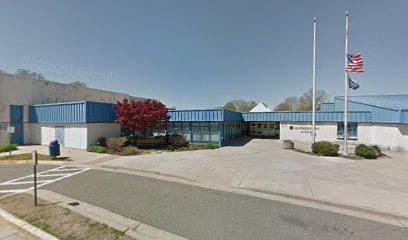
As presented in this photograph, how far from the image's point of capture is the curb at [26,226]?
374 centimetres

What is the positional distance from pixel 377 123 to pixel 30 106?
35211 mm

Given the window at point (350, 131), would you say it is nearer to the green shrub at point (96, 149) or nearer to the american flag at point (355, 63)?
the american flag at point (355, 63)

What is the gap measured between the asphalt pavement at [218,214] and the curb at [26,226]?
1455mm

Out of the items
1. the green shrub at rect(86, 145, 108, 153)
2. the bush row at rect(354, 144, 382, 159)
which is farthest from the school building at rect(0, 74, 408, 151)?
the bush row at rect(354, 144, 382, 159)

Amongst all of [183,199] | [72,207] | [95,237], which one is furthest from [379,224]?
[72,207]

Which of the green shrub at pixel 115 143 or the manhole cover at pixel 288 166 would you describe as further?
the green shrub at pixel 115 143

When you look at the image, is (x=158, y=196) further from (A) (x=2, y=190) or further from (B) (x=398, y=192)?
(B) (x=398, y=192)

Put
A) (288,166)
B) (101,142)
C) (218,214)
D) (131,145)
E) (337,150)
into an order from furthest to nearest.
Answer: (131,145)
(101,142)
(337,150)
(288,166)
(218,214)

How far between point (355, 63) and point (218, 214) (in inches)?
573

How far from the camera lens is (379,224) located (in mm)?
4527

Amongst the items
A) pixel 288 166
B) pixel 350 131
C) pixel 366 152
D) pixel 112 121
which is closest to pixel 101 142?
pixel 112 121

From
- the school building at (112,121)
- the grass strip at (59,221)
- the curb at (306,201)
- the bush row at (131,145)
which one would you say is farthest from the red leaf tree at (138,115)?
the grass strip at (59,221)

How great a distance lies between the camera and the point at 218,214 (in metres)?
4.87

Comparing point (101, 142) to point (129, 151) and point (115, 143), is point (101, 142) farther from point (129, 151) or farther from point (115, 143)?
point (129, 151)
